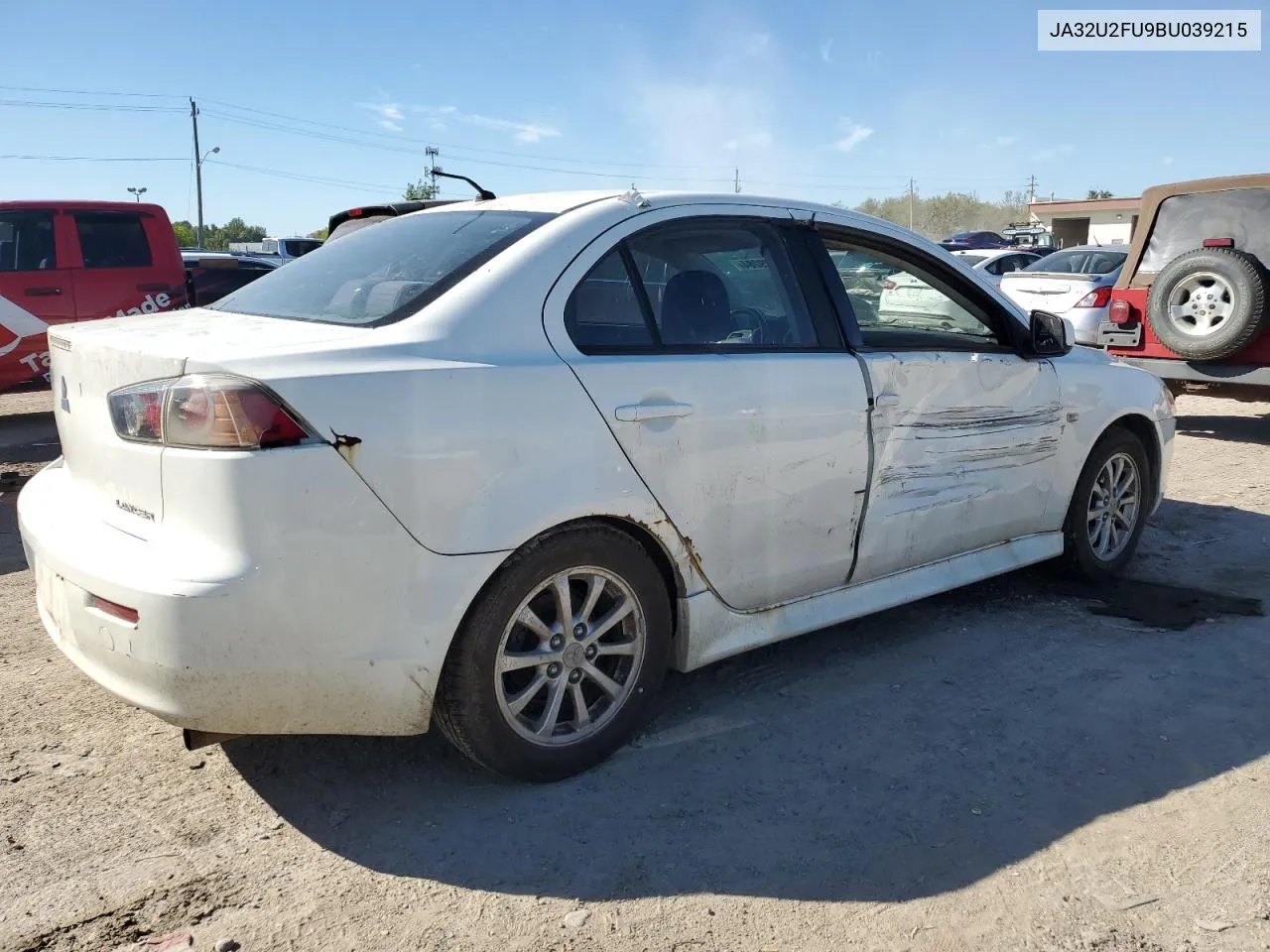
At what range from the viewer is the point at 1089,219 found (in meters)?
49.4

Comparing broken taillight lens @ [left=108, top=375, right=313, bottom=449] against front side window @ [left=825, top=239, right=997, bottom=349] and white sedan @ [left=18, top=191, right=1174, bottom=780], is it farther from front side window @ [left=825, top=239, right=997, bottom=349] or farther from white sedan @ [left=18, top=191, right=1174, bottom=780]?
front side window @ [left=825, top=239, right=997, bottom=349]

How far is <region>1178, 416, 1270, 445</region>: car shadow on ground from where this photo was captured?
29.7ft

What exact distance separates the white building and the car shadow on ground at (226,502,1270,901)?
4467 cm

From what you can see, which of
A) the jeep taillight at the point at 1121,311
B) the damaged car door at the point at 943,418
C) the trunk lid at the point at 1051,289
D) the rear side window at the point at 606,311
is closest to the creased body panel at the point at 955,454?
the damaged car door at the point at 943,418

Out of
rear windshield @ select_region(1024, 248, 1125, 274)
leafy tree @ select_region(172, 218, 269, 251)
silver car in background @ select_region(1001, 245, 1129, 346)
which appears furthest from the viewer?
leafy tree @ select_region(172, 218, 269, 251)

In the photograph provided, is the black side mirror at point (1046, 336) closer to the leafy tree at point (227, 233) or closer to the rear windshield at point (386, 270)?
the rear windshield at point (386, 270)

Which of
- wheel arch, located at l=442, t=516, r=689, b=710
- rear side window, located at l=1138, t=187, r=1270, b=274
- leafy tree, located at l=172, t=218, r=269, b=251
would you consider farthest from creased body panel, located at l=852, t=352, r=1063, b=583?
leafy tree, located at l=172, t=218, r=269, b=251

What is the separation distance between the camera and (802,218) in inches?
144

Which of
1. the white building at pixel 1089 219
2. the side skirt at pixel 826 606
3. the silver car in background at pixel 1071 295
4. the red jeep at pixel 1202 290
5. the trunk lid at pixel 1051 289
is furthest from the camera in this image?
the white building at pixel 1089 219

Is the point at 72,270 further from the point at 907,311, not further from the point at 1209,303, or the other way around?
the point at 1209,303

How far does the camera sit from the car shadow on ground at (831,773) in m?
2.66

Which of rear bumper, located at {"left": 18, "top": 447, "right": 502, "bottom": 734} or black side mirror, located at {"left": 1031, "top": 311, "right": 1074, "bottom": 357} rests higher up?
black side mirror, located at {"left": 1031, "top": 311, "right": 1074, "bottom": 357}

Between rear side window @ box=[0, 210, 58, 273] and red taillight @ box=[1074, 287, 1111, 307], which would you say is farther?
red taillight @ box=[1074, 287, 1111, 307]

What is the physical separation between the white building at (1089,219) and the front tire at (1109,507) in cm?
4314
